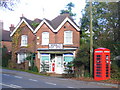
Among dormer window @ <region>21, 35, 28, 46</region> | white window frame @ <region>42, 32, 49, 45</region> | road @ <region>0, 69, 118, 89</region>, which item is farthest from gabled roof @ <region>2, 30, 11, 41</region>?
road @ <region>0, 69, 118, 89</region>

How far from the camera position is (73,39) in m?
24.9

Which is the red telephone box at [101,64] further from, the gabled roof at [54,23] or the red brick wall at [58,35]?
the gabled roof at [54,23]

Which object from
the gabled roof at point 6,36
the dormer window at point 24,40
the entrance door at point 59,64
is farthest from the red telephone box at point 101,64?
the gabled roof at point 6,36

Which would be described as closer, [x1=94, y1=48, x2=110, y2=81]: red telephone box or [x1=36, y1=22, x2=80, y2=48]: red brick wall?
[x1=94, y1=48, x2=110, y2=81]: red telephone box

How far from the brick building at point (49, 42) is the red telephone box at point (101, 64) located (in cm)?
742

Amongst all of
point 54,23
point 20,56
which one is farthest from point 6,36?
point 54,23

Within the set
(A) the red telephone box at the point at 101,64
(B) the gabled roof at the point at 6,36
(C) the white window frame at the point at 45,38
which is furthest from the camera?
(B) the gabled roof at the point at 6,36

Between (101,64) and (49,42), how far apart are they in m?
10.5

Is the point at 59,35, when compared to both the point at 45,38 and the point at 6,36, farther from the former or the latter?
the point at 6,36

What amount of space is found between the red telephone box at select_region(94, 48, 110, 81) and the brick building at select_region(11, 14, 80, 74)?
742 cm

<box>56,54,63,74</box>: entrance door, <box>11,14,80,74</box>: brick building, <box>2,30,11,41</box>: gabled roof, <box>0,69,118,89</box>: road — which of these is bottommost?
<box>0,69,118,89</box>: road

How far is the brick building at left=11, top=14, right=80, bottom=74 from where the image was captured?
24.7m

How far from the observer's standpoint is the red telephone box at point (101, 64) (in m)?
16.4

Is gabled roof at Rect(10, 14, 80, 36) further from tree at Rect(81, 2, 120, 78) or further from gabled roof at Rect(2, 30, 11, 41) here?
gabled roof at Rect(2, 30, 11, 41)
